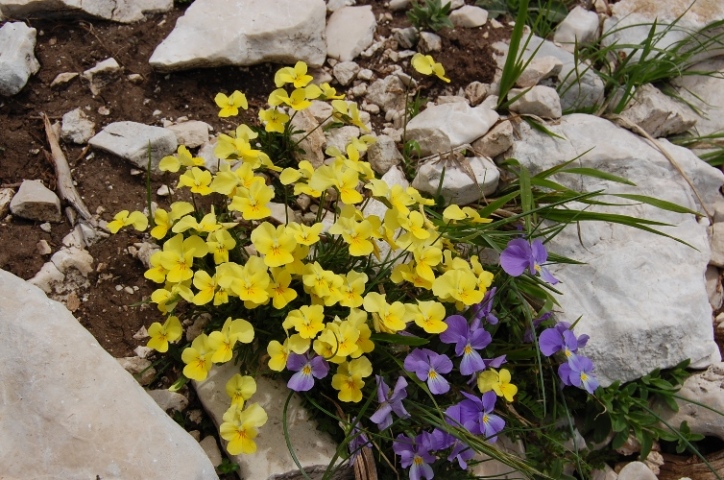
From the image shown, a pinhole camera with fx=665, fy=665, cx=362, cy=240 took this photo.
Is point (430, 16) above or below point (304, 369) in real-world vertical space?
above

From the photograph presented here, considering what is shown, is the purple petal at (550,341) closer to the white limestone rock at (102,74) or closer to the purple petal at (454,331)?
the purple petal at (454,331)

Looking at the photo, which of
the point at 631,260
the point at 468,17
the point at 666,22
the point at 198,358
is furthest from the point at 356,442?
the point at 666,22

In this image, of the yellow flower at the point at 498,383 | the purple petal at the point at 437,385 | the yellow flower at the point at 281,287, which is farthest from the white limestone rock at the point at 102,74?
the yellow flower at the point at 498,383

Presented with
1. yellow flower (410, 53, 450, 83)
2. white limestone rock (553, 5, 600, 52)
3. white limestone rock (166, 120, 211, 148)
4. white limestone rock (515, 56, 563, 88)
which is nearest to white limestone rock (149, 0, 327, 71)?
white limestone rock (166, 120, 211, 148)

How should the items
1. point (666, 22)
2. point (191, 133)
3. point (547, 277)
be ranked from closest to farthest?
point (547, 277)
point (191, 133)
point (666, 22)

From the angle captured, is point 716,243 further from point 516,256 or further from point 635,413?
point 516,256

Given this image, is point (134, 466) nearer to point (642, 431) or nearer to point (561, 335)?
point (561, 335)

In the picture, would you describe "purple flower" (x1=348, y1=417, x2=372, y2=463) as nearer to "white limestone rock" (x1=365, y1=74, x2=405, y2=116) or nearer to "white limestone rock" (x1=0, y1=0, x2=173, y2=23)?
"white limestone rock" (x1=365, y1=74, x2=405, y2=116)

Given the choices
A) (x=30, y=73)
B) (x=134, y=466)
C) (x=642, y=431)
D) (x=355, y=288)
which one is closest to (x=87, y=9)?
(x=30, y=73)
